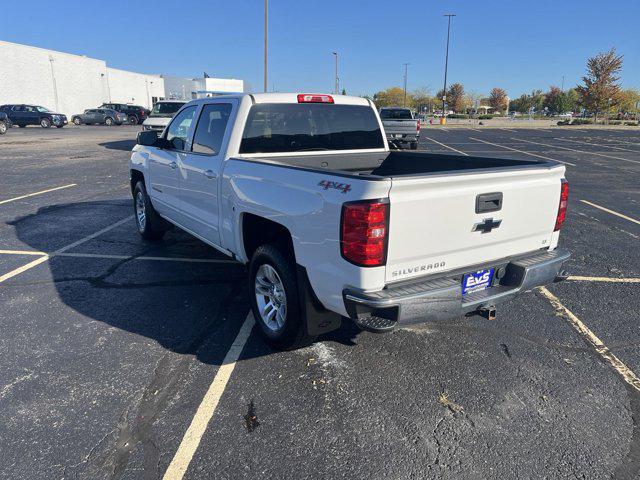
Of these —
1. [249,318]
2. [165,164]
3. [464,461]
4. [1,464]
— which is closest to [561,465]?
[464,461]

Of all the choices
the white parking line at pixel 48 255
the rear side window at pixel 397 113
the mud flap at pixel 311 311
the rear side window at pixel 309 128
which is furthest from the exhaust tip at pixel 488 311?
the rear side window at pixel 397 113

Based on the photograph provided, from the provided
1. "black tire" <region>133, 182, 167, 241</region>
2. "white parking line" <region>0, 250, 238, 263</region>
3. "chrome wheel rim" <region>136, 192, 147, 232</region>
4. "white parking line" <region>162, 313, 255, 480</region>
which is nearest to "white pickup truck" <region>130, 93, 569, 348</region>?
"white parking line" <region>162, 313, 255, 480</region>

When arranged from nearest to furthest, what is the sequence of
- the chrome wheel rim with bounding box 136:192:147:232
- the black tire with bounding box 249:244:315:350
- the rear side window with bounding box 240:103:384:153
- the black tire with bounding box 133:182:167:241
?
the black tire with bounding box 249:244:315:350
the rear side window with bounding box 240:103:384:153
the black tire with bounding box 133:182:167:241
the chrome wheel rim with bounding box 136:192:147:232

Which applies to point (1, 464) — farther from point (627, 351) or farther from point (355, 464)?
point (627, 351)

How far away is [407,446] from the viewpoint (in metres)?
2.68

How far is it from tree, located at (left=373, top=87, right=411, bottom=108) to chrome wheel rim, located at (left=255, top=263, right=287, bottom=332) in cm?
10466

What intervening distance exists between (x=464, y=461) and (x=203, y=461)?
1432mm

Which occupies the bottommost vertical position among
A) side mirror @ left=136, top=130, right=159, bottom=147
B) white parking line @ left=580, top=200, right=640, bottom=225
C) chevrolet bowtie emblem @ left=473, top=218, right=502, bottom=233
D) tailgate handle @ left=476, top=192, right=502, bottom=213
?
white parking line @ left=580, top=200, right=640, bottom=225

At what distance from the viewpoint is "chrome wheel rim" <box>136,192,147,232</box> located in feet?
21.7

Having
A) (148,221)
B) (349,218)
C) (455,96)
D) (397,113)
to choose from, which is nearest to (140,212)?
(148,221)

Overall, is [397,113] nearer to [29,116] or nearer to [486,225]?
[486,225]

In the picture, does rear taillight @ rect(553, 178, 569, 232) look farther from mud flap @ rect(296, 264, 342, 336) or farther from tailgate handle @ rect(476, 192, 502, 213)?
mud flap @ rect(296, 264, 342, 336)

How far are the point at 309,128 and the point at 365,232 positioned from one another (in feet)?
7.40

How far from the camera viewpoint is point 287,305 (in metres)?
3.37
